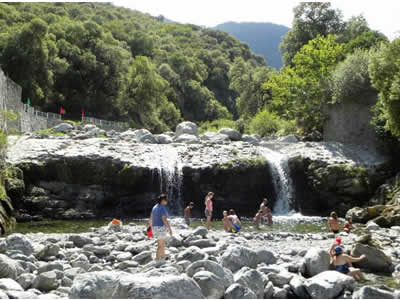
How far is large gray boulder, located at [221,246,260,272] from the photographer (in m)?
9.93

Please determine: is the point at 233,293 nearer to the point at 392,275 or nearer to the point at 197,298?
the point at 197,298

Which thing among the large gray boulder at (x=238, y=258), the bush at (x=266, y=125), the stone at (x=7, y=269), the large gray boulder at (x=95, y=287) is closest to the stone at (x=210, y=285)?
the large gray boulder at (x=95, y=287)

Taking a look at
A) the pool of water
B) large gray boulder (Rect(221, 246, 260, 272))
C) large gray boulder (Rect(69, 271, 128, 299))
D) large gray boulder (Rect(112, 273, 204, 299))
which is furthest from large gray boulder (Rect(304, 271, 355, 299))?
the pool of water

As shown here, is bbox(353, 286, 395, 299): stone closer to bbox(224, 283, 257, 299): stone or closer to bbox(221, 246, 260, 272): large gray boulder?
bbox(224, 283, 257, 299): stone

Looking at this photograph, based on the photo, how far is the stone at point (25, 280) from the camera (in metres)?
8.38

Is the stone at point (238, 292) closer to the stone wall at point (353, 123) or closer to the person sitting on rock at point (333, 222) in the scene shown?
the person sitting on rock at point (333, 222)

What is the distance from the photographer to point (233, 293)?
24.2 ft

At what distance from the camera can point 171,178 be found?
84.6 ft

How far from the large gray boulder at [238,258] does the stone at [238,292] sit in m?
2.31

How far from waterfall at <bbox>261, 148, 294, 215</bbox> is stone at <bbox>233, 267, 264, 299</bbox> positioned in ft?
59.3

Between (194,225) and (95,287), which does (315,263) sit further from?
(194,225)

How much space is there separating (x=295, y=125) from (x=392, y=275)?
31272 millimetres

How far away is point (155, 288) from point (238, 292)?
1.82m

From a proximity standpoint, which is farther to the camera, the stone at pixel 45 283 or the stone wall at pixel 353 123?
the stone wall at pixel 353 123
